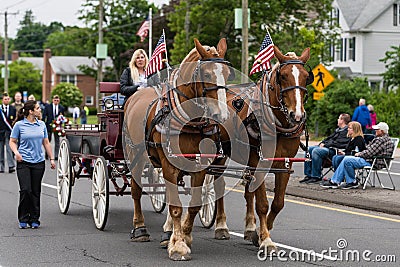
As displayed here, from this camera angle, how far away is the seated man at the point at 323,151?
1711 cm

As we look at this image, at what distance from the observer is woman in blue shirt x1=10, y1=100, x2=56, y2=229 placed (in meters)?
12.1

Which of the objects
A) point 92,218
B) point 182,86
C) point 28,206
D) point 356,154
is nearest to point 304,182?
point 356,154

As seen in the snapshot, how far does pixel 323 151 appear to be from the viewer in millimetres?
17078

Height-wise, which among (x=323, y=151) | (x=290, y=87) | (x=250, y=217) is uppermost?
(x=290, y=87)

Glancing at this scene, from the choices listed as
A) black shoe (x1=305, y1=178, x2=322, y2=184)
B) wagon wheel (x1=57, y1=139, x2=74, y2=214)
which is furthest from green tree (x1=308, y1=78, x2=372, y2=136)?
wagon wheel (x1=57, y1=139, x2=74, y2=214)

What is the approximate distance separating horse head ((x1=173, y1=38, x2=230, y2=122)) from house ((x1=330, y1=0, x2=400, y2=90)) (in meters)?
54.4

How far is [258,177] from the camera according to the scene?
988 cm

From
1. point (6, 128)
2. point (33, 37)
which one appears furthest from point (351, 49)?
point (33, 37)

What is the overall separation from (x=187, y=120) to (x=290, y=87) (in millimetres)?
1258

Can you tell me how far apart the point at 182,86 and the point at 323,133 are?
96.4 feet

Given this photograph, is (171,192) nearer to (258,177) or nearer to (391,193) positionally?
(258,177)

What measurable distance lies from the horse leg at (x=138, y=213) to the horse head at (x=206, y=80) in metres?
1.99

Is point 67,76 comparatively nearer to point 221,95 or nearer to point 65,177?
point 65,177

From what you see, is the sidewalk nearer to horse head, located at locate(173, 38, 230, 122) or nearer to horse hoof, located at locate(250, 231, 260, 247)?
horse hoof, located at locate(250, 231, 260, 247)
